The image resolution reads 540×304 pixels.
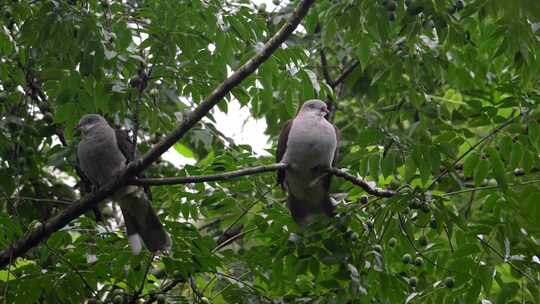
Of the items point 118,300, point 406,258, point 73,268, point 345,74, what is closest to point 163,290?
point 118,300

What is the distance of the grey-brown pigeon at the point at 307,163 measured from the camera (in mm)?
4594

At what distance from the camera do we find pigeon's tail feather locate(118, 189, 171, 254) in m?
4.64

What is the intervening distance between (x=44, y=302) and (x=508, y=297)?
2.85 metres

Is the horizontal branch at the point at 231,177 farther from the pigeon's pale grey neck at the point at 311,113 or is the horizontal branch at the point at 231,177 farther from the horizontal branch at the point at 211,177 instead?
Result: the pigeon's pale grey neck at the point at 311,113

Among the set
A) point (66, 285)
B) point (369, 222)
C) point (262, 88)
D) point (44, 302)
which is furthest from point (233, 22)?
point (44, 302)

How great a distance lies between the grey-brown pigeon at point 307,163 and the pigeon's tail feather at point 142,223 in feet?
2.76

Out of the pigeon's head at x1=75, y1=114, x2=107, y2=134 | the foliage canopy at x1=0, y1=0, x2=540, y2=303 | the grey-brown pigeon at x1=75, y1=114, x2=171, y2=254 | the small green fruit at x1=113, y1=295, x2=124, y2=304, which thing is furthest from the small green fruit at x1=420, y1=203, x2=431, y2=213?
the pigeon's head at x1=75, y1=114, x2=107, y2=134

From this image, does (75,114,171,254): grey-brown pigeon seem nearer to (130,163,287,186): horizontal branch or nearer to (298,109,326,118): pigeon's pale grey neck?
(130,163,287,186): horizontal branch

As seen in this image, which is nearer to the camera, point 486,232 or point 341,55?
point 486,232

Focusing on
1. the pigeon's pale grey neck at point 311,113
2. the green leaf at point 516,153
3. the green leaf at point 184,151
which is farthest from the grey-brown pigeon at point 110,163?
the green leaf at point 516,153

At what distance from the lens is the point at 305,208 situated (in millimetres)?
4652

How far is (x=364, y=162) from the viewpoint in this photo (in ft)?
14.1

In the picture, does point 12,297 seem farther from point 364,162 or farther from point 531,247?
point 531,247

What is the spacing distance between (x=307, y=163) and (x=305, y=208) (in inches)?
11.3
